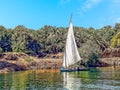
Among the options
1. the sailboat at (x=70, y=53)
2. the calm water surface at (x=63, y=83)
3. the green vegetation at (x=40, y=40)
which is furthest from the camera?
the green vegetation at (x=40, y=40)

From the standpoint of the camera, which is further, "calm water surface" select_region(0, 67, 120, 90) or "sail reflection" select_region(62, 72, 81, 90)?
"sail reflection" select_region(62, 72, 81, 90)

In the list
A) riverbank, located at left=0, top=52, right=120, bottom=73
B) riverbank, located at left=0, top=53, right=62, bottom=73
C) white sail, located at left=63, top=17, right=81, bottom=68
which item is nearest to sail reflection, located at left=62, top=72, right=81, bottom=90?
white sail, located at left=63, top=17, right=81, bottom=68

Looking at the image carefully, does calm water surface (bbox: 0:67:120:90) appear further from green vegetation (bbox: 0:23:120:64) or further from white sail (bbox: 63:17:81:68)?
green vegetation (bbox: 0:23:120:64)

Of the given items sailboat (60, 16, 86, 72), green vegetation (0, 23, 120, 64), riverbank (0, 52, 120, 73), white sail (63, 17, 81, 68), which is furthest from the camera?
green vegetation (0, 23, 120, 64)

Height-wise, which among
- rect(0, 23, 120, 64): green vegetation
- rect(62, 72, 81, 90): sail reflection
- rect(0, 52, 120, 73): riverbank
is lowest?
rect(62, 72, 81, 90): sail reflection

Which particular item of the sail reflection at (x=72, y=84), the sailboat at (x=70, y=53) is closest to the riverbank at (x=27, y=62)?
the sailboat at (x=70, y=53)

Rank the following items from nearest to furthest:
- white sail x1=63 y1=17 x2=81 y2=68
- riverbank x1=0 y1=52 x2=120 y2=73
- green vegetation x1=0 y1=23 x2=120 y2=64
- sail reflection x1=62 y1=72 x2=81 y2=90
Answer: sail reflection x1=62 y1=72 x2=81 y2=90
white sail x1=63 y1=17 x2=81 y2=68
riverbank x1=0 y1=52 x2=120 y2=73
green vegetation x1=0 y1=23 x2=120 y2=64

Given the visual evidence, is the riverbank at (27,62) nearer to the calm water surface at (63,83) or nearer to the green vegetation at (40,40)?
the green vegetation at (40,40)

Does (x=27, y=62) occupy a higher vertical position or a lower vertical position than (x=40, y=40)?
lower

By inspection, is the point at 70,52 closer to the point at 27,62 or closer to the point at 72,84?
the point at 27,62

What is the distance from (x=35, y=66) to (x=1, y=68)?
16.5 m

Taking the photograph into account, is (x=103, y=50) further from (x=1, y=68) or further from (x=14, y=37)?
(x=1, y=68)

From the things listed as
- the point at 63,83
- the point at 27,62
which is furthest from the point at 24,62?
the point at 63,83

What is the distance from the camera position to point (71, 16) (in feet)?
333
